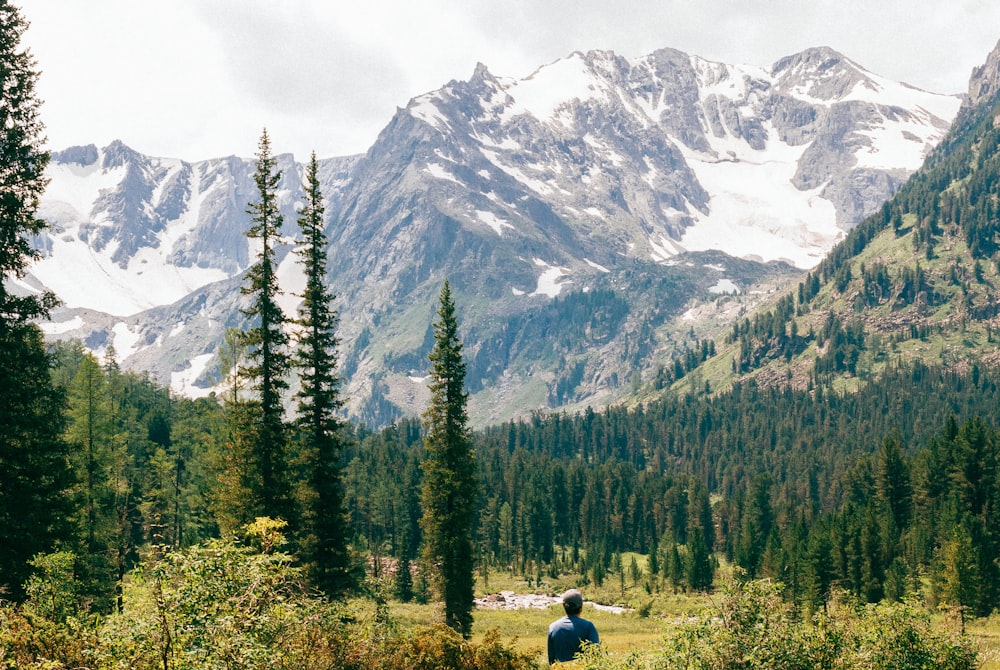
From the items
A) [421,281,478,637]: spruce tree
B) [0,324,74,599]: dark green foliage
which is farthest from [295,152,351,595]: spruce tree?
[0,324,74,599]: dark green foliage

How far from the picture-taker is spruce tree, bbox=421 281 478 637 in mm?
46125

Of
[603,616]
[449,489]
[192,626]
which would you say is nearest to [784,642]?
[192,626]

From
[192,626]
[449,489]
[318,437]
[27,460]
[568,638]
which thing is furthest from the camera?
[449,489]

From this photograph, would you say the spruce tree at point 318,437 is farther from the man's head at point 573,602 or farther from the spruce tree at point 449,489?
the man's head at point 573,602

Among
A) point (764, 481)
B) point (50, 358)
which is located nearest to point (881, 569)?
point (764, 481)

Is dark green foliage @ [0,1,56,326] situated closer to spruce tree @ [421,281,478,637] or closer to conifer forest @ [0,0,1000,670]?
conifer forest @ [0,0,1000,670]

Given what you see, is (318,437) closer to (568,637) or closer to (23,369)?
(23,369)

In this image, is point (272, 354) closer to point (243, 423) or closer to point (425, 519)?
point (243, 423)

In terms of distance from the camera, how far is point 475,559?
48219 mm

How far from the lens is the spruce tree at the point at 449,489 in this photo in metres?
46.1

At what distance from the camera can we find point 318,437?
39.8m

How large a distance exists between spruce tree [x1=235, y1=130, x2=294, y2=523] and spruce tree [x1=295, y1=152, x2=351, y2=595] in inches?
63.6

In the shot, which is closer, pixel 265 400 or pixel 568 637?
pixel 568 637

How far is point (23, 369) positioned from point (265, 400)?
11176mm
